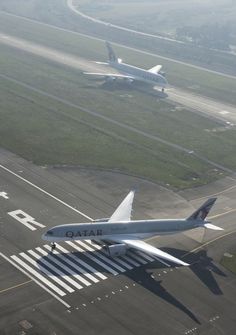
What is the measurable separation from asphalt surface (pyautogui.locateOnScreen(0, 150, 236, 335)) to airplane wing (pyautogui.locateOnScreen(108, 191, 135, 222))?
152 inches

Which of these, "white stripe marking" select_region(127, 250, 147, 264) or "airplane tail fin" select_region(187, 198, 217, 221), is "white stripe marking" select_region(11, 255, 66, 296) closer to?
"white stripe marking" select_region(127, 250, 147, 264)

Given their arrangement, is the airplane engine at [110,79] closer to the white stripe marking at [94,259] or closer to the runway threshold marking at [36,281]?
the white stripe marking at [94,259]

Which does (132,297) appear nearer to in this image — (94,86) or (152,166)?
(152,166)

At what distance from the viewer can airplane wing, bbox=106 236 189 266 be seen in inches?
3263

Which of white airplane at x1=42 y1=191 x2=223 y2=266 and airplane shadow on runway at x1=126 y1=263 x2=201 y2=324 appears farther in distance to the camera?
white airplane at x1=42 y1=191 x2=223 y2=266

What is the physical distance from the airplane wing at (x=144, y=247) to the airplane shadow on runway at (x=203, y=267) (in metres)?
3.92

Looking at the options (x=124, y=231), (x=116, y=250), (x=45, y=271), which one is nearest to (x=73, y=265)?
(x=45, y=271)

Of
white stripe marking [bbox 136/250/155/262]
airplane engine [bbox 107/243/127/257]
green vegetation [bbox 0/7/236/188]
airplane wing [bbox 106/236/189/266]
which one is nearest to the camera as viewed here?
airplane wing [bbox 106/236/189/266]

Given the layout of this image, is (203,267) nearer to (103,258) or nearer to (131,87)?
(103,258)

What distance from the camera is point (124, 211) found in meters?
97.1

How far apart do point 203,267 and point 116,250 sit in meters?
13.8

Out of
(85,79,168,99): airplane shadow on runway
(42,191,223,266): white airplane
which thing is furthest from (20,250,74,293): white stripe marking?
(85,79,168,99): airplane shadow on runway

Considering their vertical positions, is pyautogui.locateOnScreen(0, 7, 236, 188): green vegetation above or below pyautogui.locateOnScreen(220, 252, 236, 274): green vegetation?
above

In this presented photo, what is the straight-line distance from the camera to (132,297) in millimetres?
78312
